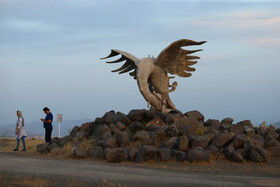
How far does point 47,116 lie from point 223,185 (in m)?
10.5

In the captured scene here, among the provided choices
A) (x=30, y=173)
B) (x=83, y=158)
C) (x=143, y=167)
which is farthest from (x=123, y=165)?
(x=30, y=173)

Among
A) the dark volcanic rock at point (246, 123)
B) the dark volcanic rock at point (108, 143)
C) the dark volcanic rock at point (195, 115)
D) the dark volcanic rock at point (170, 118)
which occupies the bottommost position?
the dark volcanic rock at point (108, 143)

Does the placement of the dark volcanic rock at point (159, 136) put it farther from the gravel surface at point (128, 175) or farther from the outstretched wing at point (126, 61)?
the outstretched wing at point (126, 61)

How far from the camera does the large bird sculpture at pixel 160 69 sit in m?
17.8

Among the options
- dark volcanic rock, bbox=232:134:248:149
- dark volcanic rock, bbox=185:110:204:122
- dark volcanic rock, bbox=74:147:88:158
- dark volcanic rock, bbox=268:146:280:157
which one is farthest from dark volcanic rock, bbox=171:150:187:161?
dark volcanic rock, bbox=185:110:204:122

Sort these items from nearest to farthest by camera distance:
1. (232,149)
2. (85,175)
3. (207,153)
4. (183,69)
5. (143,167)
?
1. (85,175)
2. (143,167)
3. (207,153)
4. (232,149)
5. (183,69)

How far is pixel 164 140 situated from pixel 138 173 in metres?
4.31

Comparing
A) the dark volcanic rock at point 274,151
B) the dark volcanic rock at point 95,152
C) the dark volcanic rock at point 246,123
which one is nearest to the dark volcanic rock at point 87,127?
the dark volcanic rock at point 95,152

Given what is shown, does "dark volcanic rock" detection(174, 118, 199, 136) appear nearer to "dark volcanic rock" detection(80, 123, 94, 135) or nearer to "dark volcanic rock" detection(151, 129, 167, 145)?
"dark volcanic rock" detection(151, 129, 167, 145)

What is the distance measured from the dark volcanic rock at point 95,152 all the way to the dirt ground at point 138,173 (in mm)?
552

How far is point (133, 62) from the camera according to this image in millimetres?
19141

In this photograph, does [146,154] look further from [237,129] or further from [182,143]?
[237,129]

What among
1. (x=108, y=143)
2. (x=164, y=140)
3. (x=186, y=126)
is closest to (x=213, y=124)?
(x=186, y=126)

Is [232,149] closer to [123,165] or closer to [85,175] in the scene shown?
[123,165]
